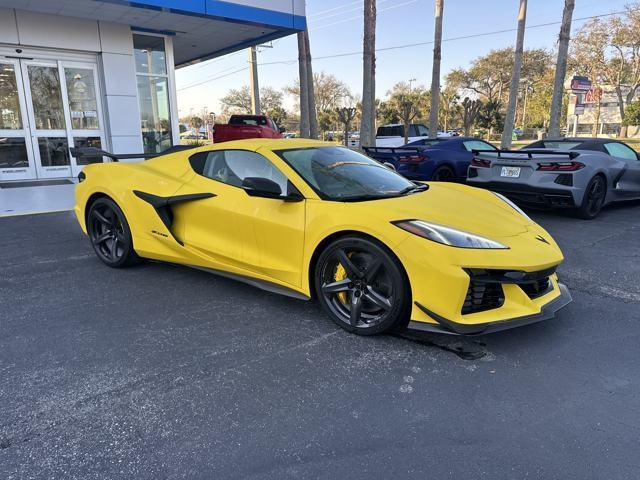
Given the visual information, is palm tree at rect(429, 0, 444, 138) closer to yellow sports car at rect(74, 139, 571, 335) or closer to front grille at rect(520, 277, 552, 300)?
yellow sports car at rect(74, 139, 571, 335)

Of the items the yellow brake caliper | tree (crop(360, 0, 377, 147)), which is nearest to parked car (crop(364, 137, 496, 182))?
tree (crop(360, 0, 377, 147))

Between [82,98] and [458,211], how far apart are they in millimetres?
11356

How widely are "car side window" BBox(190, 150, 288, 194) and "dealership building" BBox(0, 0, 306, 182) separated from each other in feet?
23.7

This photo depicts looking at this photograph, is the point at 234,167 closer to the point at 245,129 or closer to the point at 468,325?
the point at 468,325

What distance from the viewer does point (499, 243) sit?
3.04 meters

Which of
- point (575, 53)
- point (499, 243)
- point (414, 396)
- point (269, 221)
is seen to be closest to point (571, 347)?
point (499, 243)

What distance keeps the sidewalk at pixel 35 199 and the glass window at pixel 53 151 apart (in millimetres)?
1299

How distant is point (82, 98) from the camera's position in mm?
11688

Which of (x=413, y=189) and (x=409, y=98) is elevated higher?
(x=409, y=98)

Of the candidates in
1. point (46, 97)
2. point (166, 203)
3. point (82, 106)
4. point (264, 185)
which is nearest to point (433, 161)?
point (166, 203)

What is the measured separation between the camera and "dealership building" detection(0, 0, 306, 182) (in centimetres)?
1045

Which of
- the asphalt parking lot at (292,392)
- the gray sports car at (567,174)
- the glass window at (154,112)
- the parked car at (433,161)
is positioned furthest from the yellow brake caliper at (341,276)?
the glass window at (154,112)

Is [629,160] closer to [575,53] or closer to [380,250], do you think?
[380,250]

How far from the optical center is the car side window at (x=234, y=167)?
3.72m
